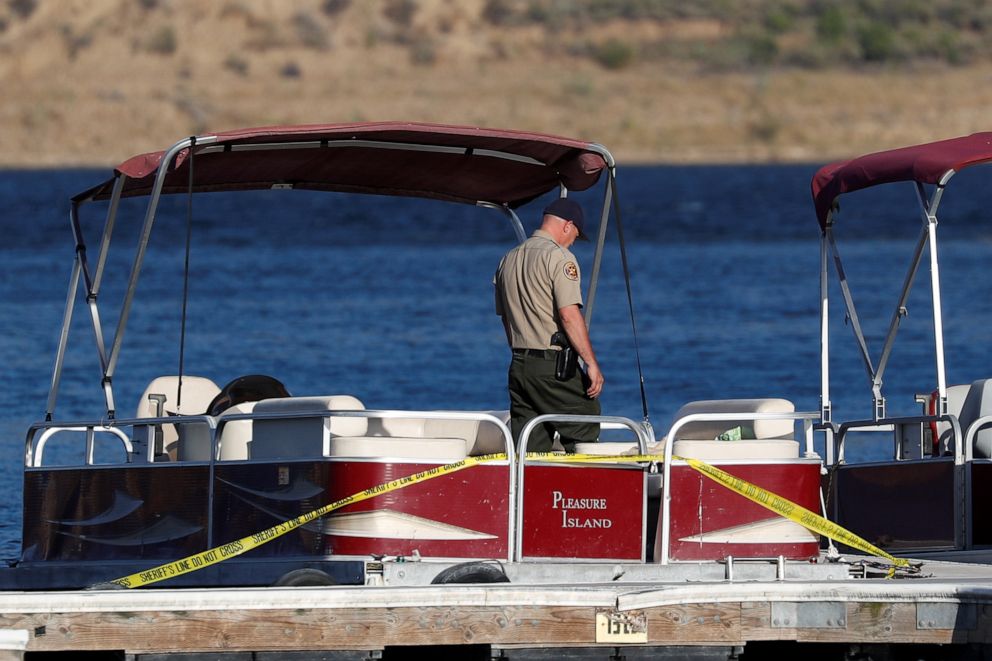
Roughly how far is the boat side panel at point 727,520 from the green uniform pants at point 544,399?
2.24 ft

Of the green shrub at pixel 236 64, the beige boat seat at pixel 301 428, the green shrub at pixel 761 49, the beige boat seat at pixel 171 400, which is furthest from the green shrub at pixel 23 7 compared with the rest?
the beige boat seat at pixel 301 428

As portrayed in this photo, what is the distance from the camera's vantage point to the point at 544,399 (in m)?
8.45

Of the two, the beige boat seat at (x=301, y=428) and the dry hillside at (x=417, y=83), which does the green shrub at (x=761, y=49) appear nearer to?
the dry hillside at (x=417, y=83)

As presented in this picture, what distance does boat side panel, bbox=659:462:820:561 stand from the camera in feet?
25.8

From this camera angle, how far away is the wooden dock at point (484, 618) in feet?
23.5

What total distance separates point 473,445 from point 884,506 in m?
2.24

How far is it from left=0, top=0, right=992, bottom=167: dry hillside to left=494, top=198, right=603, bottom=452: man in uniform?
64.4 m

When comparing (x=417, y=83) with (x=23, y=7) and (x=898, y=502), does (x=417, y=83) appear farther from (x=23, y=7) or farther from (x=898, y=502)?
(x=898, y=502)

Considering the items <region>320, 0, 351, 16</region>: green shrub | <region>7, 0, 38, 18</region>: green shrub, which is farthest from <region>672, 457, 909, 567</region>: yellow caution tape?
<region>7, 0, 38, 18</region>: green shrub

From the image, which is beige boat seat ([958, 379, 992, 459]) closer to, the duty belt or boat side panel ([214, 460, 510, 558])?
the duty belt

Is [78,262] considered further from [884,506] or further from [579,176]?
[884,506]

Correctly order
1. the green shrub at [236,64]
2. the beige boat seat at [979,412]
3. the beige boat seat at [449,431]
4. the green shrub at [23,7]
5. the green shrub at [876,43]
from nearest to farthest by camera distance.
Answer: the beige boat seat at [449,431] < the beige boat seat at [979,412] < the green shrub at [236,64] < the green shrub at [876,43] < the green shrub at [23,7]

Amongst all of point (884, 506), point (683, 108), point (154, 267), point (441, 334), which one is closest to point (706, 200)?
point (683, 108)

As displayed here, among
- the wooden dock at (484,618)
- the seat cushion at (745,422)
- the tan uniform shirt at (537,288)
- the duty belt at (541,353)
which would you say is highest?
the tan uniform shirt at (537,288)
